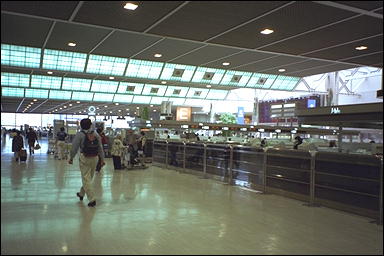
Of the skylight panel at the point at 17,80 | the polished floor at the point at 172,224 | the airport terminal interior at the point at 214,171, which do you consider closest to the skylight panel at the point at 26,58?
the airport terminal interior at the point at 214,171

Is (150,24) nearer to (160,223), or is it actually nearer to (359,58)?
(160,223)

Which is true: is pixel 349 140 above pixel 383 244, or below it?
above

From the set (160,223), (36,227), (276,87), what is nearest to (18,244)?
(36,227)

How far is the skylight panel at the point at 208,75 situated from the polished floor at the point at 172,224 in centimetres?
1281

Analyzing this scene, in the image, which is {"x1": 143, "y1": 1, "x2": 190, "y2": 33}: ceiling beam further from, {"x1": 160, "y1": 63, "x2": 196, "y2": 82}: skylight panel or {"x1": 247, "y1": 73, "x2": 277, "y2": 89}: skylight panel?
{"x1": 247, "y1": 73, "x2": 277, "y2": 89}: skylight panel

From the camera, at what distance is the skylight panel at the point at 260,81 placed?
23.7 metres

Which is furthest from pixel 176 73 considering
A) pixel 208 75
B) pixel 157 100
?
pixel 157 100

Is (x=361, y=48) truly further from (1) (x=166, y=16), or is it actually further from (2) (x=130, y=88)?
(2) (x=130, y=88)

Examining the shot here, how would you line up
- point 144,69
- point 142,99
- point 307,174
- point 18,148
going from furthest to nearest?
point 142,99 → point 144,69 → point 18,148 → point 307,174

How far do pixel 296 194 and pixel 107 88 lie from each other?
67.4 ft

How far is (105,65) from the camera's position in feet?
66.4

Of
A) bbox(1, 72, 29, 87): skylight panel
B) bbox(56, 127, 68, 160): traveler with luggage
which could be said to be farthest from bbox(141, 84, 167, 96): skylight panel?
bbox(56, 127, 68, 160): traveler with luggage

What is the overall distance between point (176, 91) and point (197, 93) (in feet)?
6.06

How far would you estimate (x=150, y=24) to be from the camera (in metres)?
8.79
